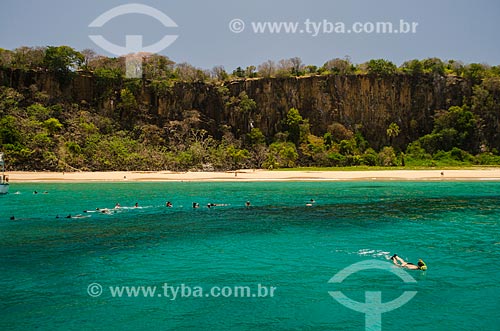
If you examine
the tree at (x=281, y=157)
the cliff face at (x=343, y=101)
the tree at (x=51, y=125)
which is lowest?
the tree at (x=281, y=157)

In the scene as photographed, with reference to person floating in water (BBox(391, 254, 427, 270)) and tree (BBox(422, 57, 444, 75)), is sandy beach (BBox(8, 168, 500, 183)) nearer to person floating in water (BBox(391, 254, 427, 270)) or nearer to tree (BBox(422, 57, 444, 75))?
tree (BBox(422, 57, 444, 75))

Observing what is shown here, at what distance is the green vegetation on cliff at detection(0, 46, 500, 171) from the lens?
69.2 meters

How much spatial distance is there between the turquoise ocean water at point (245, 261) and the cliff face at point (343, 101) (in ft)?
165

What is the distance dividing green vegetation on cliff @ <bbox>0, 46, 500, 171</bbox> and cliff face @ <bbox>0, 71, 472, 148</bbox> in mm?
190

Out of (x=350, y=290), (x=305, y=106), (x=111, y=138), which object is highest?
(x=305, y=106)

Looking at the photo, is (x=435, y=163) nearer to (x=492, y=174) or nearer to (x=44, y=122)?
(x=492, y=174)

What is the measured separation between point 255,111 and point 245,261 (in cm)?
6826

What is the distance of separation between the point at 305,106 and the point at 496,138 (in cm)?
3484

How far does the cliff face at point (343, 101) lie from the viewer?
272ft

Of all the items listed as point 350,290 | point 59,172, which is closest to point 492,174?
point 350,290

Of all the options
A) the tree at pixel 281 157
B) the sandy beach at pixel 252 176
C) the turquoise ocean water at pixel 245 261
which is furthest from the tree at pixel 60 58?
the turquoise ocean water at pixel 245 261

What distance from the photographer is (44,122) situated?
64.3 meters

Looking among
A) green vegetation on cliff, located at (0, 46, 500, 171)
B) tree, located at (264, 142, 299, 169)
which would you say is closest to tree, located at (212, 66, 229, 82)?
green vegetation on cliff, located at (0, 46, 500, 171)

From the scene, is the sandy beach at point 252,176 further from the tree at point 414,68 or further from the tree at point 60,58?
the tree at point 414,68
